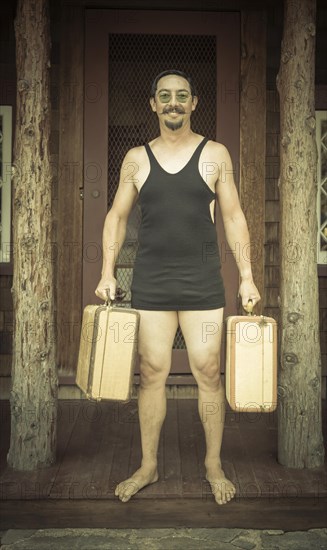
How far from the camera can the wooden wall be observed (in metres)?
4.58

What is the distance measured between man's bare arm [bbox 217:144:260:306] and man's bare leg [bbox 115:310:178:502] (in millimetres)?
369

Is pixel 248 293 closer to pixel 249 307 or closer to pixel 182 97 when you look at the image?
pixel 249 307

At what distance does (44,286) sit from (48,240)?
24 cm

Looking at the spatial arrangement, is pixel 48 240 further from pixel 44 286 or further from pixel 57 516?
pixel 57 516

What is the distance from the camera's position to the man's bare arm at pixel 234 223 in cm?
305

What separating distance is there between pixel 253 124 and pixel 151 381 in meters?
2.27

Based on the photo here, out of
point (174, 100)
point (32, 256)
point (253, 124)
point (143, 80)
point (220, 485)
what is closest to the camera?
point (174, 100)

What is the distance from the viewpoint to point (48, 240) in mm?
3383

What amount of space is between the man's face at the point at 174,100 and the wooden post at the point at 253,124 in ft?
5.46

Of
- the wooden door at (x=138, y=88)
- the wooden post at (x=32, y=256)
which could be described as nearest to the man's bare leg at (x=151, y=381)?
the wooden post at (x=32, y=256)

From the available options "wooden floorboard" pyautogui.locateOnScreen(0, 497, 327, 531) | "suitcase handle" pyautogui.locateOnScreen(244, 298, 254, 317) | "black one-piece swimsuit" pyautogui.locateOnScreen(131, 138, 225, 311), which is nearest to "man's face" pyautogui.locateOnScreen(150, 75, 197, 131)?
"black one-piece swimsuit" pyautogui.locateOnScreen(131, 138, 225, 311)

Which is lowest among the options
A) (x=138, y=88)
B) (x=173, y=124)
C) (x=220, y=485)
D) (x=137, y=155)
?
(x=220, y=485)

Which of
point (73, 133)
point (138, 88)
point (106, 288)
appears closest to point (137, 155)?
point (106, 288)

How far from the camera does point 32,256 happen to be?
3346 mm
